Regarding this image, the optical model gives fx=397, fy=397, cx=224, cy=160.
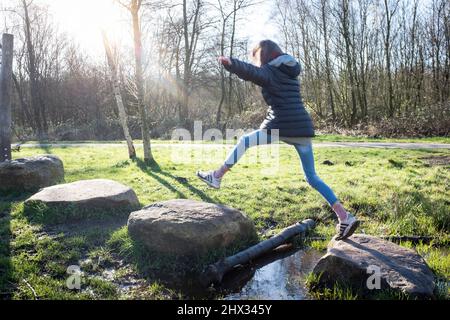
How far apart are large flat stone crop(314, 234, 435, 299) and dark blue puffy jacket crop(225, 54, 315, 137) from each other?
1.37 meters

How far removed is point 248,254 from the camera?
4.61 metres

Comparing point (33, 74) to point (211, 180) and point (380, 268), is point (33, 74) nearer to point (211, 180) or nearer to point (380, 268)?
point (211, 180)

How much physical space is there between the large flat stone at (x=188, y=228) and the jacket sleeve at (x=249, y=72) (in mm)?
1727

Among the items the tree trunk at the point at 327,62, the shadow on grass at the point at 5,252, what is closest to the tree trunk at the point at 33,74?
the tree trunk at the point at 327,62

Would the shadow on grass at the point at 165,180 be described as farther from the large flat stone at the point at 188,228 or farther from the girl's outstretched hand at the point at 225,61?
the girl's outstretched hand at the point at 225,61

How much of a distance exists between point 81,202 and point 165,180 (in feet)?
9.02

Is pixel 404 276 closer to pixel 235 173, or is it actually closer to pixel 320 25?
pixel 235 173

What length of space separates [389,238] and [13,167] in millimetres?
6434

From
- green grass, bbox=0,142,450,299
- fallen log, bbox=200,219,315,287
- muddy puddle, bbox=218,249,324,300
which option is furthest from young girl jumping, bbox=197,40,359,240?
green grass, bbox=0,142,450,299

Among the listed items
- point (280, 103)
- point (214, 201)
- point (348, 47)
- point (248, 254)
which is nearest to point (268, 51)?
point (280, 103)

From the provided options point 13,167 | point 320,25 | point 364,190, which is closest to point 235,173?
point 364,190

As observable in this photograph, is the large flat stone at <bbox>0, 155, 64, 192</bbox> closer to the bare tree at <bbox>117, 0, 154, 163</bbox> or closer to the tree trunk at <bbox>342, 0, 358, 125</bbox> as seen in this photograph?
the bare tree at <bbox>117, 0, 154, 163</bbox>

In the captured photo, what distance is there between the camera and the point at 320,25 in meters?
25.5

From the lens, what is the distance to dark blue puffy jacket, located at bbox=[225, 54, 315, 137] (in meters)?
4.30
